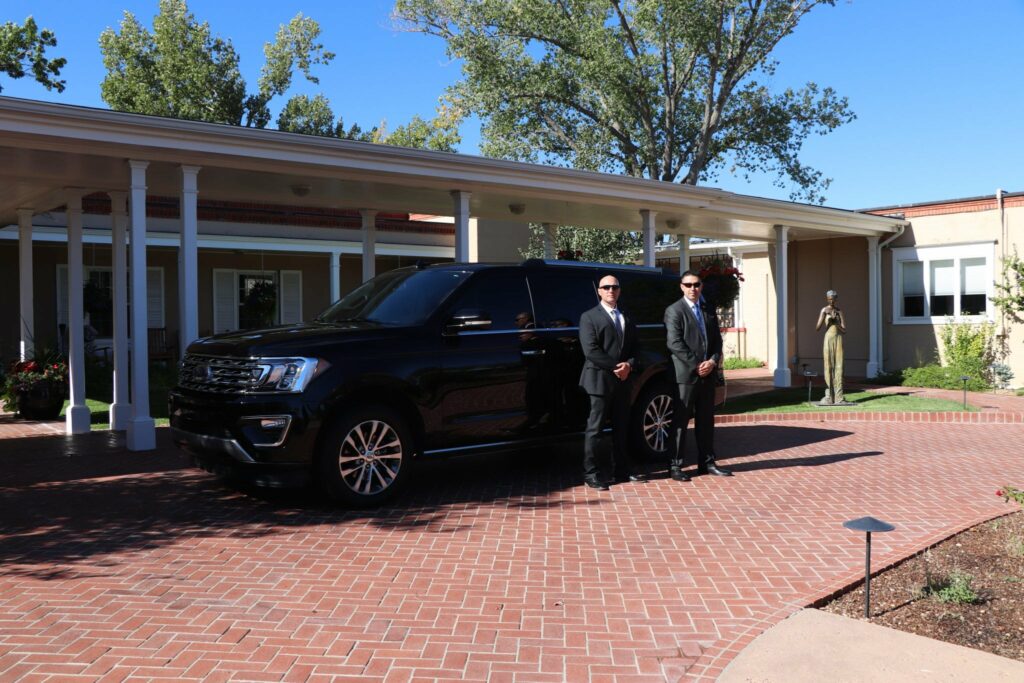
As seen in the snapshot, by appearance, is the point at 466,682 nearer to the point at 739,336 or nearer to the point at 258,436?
the point at 258,436

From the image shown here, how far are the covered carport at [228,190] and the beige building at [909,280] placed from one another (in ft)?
6.66

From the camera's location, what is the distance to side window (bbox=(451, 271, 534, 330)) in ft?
25.4

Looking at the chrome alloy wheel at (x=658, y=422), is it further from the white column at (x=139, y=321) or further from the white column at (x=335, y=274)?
the white column at (x=335, y=274)

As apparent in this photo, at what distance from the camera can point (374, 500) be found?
6.96 m

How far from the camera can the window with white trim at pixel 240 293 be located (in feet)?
74.2

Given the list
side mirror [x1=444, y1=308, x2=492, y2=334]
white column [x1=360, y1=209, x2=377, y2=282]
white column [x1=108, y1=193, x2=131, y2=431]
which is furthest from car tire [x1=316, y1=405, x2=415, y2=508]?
white column [x1=360, y1=209, x2=377, y2=282]

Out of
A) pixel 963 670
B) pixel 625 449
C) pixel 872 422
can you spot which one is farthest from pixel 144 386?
pixel 872 422

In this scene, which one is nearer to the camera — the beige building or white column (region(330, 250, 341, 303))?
the beige building

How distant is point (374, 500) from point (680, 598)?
2971 mm

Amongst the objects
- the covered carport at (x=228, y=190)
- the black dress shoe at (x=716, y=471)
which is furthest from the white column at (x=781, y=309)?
the black dress shoe at (x=716, y=471)

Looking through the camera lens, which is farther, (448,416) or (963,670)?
(448,416)

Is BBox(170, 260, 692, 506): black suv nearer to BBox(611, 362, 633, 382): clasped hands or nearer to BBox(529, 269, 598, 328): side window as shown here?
BBox(529, 269, 598, 328): side window

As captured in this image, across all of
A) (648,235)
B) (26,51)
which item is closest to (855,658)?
(648,235)

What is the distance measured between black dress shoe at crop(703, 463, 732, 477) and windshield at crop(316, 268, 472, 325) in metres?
3.13
